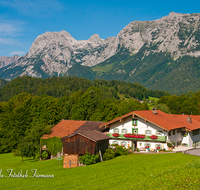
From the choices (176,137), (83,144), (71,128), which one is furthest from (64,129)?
(176,137)

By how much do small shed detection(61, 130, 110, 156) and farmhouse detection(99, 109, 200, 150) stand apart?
9.81 meters

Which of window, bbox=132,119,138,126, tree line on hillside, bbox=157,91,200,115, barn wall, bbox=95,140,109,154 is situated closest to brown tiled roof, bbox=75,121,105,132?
window, bbox=132,119,138,126

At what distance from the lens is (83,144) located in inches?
1549

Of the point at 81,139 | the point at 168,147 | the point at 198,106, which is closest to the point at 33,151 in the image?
the point at 81,139

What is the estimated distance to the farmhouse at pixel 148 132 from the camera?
152 ft

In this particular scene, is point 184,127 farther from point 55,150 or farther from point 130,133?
point 55,150

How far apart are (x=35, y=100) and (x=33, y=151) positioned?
30459 mm

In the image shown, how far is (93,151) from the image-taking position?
38.4 meters

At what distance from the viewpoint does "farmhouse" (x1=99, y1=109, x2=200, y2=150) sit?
4638 cm

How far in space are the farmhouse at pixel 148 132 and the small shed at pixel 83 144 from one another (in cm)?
981

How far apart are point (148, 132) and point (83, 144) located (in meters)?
16.1

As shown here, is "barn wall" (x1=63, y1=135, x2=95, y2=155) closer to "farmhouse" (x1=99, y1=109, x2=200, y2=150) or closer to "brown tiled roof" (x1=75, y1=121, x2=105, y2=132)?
"farmhouse" (x1=99, y1=109, x2=200, y2=150)

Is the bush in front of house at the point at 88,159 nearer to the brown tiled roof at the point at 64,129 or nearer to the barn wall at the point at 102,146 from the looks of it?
the barn wall at the point at 102,146

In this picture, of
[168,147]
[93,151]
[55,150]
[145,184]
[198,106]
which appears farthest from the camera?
[198,106]
